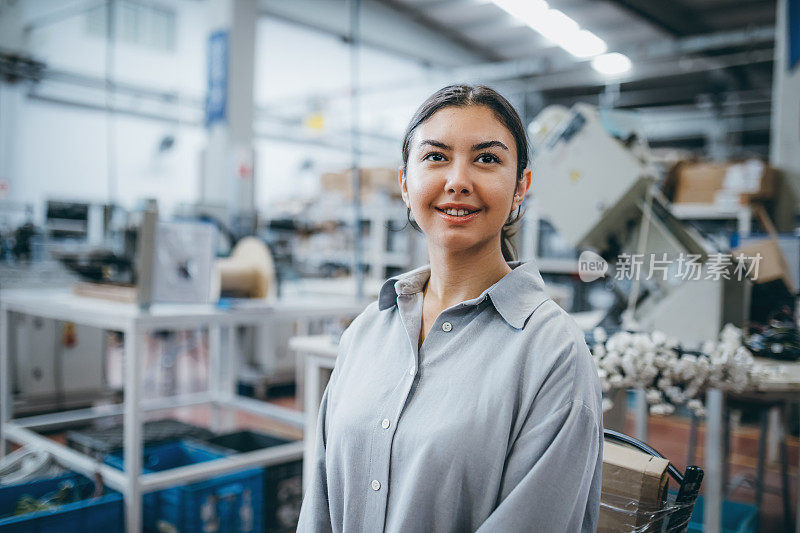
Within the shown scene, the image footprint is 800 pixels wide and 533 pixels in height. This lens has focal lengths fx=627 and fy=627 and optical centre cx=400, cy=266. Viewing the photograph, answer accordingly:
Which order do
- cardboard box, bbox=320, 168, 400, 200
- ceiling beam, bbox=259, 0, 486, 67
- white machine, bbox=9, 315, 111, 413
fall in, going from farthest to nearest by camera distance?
ceiling beam, bbox=259, 0, 486, 67 < cardboard box, bbox=320, 168, 400, 200 < white machine, bbox=9, 315, 111, 413

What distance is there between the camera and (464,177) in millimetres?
997

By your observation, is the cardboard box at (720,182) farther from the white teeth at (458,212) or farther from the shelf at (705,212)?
the white teeth at (458,212)

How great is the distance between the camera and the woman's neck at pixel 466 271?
1.08 meters

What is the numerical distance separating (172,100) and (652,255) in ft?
29.8

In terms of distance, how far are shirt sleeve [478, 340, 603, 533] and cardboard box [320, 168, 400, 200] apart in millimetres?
4982

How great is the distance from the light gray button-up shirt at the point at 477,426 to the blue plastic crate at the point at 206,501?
58.5 inches

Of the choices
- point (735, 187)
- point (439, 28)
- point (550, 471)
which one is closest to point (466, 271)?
point (550, 471)

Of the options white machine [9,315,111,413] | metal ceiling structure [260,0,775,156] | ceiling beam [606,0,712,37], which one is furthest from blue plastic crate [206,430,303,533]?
ceiling beam [606,0,712,37]

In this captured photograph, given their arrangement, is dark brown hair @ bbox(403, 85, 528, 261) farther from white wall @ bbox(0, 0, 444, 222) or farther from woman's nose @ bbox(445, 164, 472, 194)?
white wall @ bbox(0, 0, 444, 222)

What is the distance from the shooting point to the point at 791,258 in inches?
86.7

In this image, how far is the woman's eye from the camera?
1021 mm

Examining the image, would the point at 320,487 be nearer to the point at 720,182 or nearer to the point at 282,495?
the point at 282,495

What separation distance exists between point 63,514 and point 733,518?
7.86 ft

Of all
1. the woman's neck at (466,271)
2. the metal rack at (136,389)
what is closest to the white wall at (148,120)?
the metal rack at (136,389)
